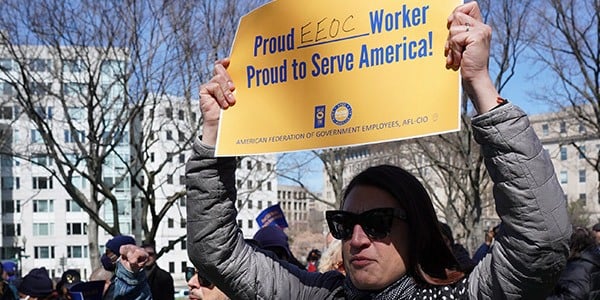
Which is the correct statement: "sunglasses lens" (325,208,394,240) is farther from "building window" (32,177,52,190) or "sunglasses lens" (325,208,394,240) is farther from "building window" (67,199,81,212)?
"building window" (67,199,81,212)

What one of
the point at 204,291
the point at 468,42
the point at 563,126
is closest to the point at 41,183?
the point at 563,126

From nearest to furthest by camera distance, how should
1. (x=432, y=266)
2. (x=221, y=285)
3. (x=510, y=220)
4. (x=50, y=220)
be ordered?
(x=510, y=220)
(x=432, y=266)
(x=221, y=285)
(x=50, y=220)

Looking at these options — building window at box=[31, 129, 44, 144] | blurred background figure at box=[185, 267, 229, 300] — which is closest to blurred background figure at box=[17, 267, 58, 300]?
blurred background figure at box=[185, 267, 229, 300]

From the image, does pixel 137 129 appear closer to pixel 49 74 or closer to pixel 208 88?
pixel 49 74

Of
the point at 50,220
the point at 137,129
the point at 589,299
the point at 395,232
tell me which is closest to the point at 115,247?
the point at 589,299

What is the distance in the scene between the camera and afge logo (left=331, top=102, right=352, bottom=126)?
2385mm

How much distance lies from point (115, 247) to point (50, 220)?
70.8 metres

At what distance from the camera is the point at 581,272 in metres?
5.67

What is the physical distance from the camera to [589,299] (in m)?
5.66

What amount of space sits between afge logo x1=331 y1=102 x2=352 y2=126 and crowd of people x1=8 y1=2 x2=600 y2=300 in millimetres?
183

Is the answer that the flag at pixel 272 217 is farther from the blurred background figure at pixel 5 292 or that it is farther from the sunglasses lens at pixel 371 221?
the sunglasses lens at pixel 371 221

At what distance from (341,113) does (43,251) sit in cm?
7682

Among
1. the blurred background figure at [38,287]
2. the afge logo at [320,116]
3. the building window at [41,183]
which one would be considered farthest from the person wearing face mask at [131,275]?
the building window at [41,183]

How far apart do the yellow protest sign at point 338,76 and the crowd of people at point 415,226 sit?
69mm
